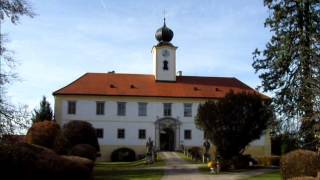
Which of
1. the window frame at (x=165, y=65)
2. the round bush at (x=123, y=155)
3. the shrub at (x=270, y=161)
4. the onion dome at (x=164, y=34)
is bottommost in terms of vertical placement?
the shrub at (x=270, y=161)

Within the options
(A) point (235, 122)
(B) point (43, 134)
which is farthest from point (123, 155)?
(B) point (43, 134)

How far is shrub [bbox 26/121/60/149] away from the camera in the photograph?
1585 inches

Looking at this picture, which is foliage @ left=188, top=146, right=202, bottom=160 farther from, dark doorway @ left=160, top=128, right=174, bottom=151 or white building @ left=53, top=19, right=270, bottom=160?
white building @ left=53, top=19, right=270, bottom=160

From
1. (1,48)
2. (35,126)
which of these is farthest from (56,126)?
(1,48)

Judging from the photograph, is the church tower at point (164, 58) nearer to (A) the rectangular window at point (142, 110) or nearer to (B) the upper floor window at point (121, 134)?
(A) the rectangular window at point (142, 110)

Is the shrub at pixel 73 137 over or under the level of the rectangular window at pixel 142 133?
under

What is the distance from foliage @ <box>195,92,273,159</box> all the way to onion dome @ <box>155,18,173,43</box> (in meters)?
28.8

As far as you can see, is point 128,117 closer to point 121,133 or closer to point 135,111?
point 135,111

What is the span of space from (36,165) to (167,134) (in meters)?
43.9

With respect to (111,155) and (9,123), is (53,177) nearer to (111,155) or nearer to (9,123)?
(9,123)

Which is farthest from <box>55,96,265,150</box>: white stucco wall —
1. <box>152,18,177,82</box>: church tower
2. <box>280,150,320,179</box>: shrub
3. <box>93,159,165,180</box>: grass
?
<box>280,150,320,179</box>: shrub

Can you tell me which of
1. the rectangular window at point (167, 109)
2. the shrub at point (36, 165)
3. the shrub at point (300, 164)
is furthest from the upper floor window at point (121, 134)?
the shrub at point (300, 164)

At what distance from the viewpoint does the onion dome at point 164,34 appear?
71750 millimetres

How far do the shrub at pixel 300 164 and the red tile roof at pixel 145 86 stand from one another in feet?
132
